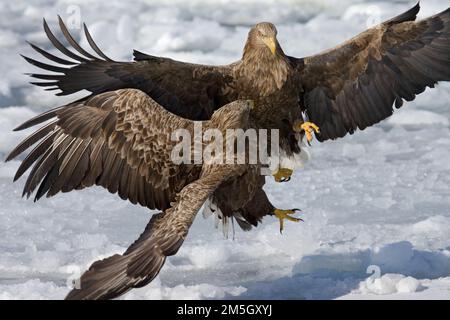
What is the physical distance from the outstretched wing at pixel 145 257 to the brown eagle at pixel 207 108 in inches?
0.9

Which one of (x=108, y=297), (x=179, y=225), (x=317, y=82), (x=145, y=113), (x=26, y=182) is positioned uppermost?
(x=317, y=82)

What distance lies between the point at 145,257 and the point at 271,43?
12.1ft

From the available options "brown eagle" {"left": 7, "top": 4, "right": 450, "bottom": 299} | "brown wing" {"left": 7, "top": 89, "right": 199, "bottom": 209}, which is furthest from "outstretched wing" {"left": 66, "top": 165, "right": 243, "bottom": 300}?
"brown wing" {"left": 7, "top": 89, "right": 199, "bottom": 209}

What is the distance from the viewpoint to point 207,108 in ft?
33.7

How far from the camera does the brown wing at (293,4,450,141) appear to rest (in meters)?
10.4

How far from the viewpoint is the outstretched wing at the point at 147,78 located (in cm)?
979

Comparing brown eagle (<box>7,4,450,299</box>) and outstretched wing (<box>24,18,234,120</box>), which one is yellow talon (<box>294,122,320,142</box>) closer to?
brown eagle (<box>7,4,450,299</box>)

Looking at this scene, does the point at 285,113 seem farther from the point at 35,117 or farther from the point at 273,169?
the point at 35,117

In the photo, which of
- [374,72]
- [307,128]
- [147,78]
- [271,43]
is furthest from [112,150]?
[374,72]

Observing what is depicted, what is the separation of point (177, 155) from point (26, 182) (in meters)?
1.76

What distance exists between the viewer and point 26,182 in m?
9.34

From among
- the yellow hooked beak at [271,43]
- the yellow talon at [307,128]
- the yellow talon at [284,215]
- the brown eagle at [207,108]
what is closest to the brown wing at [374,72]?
the brown eagle at [207,108]

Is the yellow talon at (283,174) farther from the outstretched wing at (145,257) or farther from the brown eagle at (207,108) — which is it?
the outstretched wing at (145,257)

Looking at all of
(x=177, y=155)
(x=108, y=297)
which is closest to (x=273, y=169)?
(x=177, y=155)
